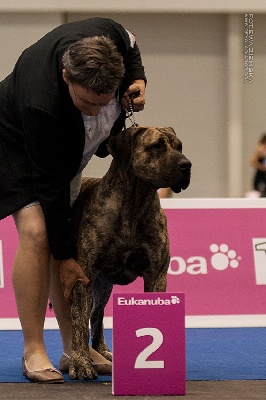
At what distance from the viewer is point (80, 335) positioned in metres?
3.27

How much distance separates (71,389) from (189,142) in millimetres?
7722

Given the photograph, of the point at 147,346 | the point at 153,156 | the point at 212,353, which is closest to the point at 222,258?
the point at 212,353

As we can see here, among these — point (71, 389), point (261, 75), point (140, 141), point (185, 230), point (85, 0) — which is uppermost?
point (85, 0)

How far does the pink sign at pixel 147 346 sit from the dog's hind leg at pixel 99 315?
0.66m

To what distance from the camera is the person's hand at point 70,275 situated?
325cm

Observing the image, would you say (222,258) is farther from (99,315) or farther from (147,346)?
(147,346)

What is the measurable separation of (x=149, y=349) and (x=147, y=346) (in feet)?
0.04

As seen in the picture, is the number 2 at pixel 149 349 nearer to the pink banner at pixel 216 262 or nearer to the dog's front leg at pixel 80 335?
the dog's front leg at pixel 80 335

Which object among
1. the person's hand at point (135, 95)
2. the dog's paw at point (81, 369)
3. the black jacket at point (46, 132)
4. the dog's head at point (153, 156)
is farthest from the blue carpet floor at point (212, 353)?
the person's hand at point (135, 95)

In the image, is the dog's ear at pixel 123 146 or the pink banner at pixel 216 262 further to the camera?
the pink banner at pixel 216 262

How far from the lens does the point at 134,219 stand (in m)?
3.28

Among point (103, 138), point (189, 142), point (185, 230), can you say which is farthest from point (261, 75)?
point (103, 138)

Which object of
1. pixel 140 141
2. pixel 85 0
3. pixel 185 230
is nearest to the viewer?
pixel 140 141

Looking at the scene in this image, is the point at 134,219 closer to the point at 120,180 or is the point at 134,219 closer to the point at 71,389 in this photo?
the point at 120,180
